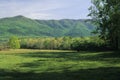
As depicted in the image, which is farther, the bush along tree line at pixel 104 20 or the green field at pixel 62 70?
the bush along tree line at pixel 104 20

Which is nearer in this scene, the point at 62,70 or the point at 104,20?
the point at 62,70

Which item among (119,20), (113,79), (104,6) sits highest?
(104,6)

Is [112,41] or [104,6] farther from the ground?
[104,6]

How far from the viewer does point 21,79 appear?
28719mm

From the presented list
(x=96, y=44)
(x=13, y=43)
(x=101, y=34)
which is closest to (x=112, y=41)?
(x=101, y=34)

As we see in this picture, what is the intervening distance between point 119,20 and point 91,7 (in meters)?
33.1

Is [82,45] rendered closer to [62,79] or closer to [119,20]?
[119,20]

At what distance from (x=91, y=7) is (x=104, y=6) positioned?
651 cm

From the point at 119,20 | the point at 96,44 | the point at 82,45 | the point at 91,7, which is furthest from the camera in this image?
the point at 82,45

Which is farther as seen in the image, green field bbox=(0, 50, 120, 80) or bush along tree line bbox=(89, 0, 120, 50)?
bush along tree line bbox=(89, 0, 120, 50)

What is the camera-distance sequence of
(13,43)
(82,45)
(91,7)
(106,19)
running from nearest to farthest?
(106,19), (91,7), (82,45), (13,43)

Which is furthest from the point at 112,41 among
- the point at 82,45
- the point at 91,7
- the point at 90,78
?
the point at 90,78

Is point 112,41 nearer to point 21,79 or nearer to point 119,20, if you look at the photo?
point 119,20

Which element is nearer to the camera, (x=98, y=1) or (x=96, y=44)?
(x=98, y=1)
